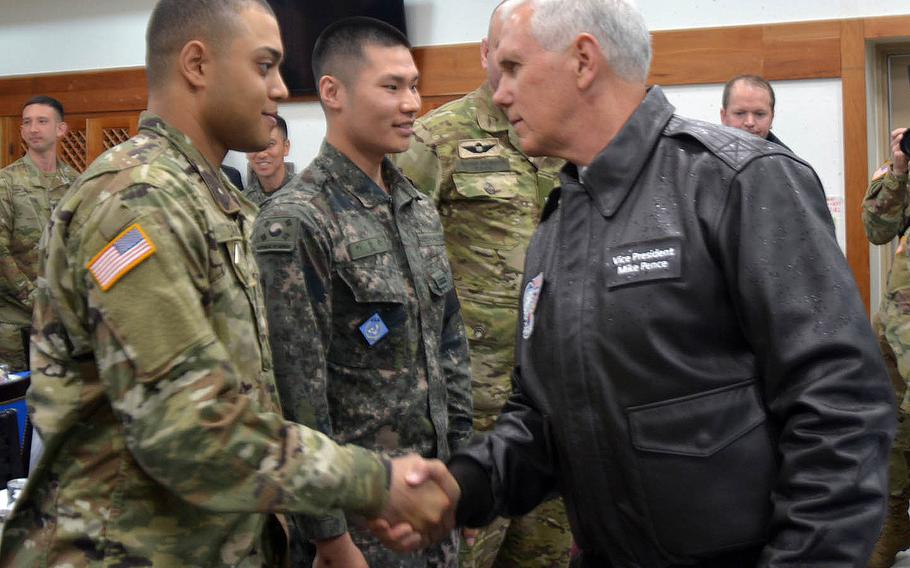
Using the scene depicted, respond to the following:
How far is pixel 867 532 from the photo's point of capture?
1301mm

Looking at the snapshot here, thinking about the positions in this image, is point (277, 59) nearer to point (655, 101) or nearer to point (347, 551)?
point (655, 101)

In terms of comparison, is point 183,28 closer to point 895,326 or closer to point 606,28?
point 606,28

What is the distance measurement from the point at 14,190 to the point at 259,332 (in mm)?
5194

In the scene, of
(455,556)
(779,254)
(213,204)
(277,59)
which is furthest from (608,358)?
(455,556)

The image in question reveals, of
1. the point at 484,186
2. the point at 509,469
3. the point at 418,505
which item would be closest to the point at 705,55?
the point at 484,186

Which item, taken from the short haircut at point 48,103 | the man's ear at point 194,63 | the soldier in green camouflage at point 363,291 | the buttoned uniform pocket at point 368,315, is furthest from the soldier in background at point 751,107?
the short haircut at point 48,103

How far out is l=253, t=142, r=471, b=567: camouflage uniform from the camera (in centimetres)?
210

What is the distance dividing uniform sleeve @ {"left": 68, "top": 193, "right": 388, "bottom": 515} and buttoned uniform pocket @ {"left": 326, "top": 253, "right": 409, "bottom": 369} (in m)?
0.69

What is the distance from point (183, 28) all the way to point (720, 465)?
3.67 ft

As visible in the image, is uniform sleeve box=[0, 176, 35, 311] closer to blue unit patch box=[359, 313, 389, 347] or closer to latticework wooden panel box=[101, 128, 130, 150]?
latticework wooden panel box=[101, 128, 130, 150]

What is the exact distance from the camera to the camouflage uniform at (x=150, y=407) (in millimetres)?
1423

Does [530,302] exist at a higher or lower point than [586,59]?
lower

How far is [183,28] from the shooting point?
1.69 metres

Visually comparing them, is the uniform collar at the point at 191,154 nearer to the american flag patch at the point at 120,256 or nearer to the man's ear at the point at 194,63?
the man's ear at the point at 194,63
